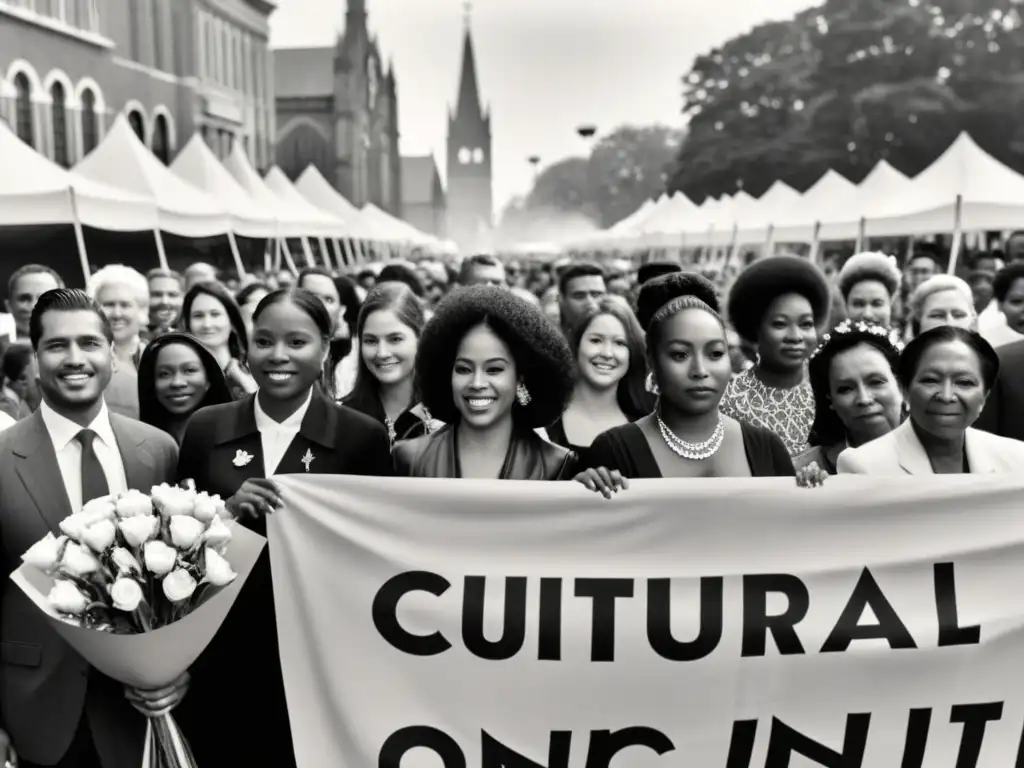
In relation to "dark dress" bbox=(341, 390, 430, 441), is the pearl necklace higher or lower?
higher

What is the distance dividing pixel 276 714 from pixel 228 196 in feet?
73.5

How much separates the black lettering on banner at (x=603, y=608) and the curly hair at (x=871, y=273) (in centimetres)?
406

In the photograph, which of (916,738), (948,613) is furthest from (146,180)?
(916,738)

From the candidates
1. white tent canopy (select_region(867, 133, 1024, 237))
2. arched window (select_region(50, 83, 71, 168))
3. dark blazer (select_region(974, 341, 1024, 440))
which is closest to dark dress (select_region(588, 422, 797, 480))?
dark blazer (select_region(974, 341, 1024, 440))

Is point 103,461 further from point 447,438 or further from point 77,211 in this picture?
point 77,211

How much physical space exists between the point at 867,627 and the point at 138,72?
39.6 meters

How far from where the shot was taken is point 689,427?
367 centimetres

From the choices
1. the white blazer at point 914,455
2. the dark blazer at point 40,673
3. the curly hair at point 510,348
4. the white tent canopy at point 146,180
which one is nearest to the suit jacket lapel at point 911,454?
the white blazer at point 914,455

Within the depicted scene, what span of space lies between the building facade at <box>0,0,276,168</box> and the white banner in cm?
2812

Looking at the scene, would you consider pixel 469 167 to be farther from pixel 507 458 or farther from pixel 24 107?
pixel 507 458

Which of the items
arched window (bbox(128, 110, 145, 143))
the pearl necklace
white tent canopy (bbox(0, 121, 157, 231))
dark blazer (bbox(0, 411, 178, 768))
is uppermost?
arched window (bbox(128, 110, 145, 143))

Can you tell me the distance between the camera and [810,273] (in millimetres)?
5281

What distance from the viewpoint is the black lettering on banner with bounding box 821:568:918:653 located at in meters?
3.52

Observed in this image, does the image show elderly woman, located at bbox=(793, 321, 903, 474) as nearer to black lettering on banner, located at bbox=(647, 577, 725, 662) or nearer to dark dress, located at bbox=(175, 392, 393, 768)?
black lettering on banner, located at bbox=(647, 577, 725, 662)
